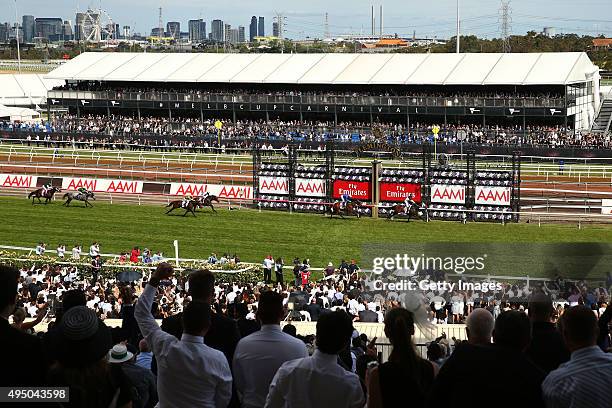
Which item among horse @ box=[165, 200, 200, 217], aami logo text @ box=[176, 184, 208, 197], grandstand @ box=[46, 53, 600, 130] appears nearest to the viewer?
horse @ box=[165, 200, 200, 217]

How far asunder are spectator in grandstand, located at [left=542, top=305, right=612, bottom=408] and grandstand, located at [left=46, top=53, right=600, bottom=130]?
213ft

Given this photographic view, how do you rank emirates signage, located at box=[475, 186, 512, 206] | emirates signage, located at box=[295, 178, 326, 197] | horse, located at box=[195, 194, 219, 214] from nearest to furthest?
1. emirates signage, located at box=[475, 186, 512, 206]
2. emirates signage, located at box=[295, 178, 326, 197]
3. horse, located at box=[195, 194, 219, 214]

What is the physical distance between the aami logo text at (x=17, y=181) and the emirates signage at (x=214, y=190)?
24.8 feet

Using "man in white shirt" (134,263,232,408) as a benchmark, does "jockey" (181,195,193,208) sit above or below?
below

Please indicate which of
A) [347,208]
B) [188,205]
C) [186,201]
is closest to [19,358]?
[347,208]

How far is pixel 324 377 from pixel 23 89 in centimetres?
10308

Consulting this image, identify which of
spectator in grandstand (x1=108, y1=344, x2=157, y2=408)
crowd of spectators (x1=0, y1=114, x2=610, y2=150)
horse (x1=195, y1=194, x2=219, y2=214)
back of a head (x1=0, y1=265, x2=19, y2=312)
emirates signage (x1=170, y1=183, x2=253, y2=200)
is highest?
crowd of spectators (x1=0, y1=114, x2=610, y2=150)

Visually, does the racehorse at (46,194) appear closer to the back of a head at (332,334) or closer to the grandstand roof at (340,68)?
the grandstand roof at (340,68)

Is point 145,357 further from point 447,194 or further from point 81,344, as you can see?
point 447,194

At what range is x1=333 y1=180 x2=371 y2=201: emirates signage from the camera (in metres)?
39.2

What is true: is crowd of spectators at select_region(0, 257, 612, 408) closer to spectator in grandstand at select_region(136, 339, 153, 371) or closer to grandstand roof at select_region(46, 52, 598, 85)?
spectator in grandstand at select_region(136, 339, 153, 371)

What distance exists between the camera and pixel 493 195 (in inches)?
1476

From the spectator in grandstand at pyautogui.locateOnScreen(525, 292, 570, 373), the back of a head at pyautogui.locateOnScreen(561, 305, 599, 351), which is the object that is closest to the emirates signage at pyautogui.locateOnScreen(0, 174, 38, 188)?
the spectator in grandstand at pyautogui.locateOnScreen(525, 292, 570, 373)

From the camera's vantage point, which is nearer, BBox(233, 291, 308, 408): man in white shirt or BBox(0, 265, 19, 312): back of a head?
BBox(0, 265, 19, 312): back of a head
